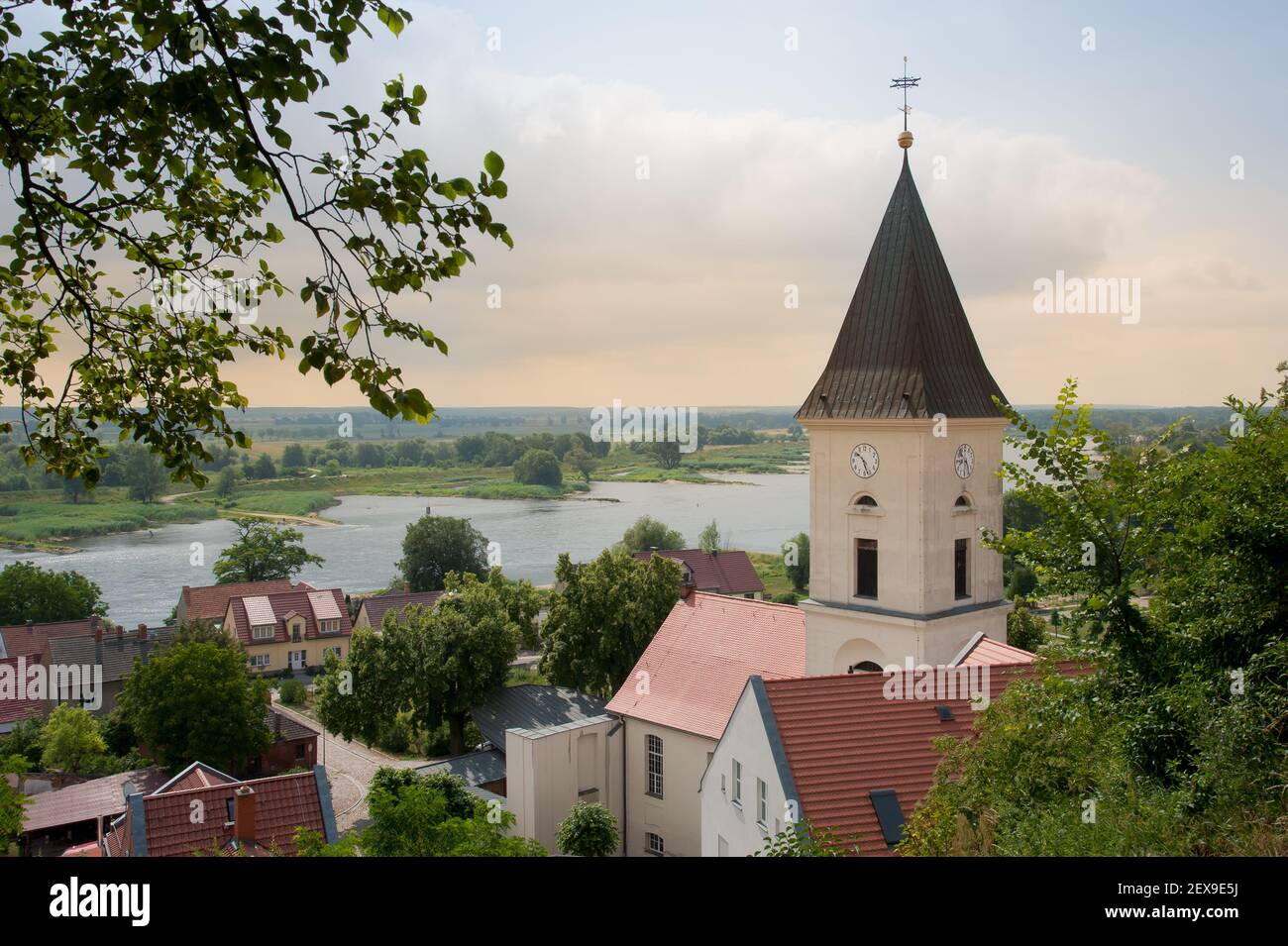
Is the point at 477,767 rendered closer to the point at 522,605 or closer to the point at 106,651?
the point at 522,605

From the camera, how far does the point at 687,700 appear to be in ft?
87.5

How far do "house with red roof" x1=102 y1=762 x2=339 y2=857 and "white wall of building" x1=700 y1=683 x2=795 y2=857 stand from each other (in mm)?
6900

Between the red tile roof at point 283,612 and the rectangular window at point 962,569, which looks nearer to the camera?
the rectangular window at point 962,569

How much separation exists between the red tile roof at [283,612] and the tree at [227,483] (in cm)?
4194

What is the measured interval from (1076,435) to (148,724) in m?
29.0

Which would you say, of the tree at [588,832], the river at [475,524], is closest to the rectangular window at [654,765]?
the tree at [588,832]

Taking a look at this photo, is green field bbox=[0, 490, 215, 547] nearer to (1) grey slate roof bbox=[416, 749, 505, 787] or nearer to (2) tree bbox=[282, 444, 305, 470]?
(2) tree bbox=[282, 444, 305, 470]

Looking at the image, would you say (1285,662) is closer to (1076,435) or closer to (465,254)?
(1076,435)

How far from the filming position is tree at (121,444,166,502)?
83.1 metres

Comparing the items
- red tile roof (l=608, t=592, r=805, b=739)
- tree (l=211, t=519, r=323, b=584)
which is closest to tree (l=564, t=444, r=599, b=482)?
tree (l=211, t=519, r=323, b=584)

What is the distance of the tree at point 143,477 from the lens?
273 ft

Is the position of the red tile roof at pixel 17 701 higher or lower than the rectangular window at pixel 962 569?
lower

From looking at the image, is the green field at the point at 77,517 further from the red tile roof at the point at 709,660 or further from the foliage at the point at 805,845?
the foliage at the point at 805,845

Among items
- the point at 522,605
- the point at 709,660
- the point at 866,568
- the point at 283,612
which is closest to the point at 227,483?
the point at 283,612
